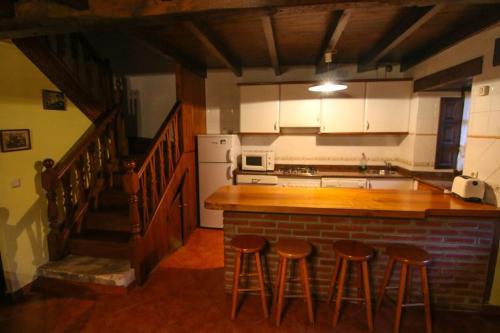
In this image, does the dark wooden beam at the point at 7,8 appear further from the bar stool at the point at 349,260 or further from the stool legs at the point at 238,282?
the bar stool at the point at 349,260

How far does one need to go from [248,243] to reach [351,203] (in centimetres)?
91

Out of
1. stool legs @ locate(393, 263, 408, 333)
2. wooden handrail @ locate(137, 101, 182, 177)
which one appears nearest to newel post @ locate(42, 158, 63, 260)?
Answer: wooden handrail @ locate(137, 101, 182, 177)

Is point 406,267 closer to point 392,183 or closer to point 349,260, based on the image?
point 349,260

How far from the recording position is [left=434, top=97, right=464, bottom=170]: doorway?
135 inches

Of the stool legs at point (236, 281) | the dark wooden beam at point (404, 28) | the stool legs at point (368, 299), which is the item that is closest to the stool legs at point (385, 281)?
the stool legs at point (368, 299)

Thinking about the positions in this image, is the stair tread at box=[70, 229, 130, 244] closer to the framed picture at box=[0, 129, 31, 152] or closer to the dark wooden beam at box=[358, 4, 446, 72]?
the framed picture at box=[0, 129, 31, 152]

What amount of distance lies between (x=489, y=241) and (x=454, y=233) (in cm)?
28

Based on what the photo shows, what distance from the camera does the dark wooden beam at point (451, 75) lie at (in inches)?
91.7

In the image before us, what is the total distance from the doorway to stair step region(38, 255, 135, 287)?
4.14 metres

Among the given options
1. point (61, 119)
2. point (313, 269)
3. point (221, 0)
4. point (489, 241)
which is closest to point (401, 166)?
point (489, 241)

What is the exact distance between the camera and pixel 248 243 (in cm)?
210

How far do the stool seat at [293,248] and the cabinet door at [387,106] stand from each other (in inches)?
99.4

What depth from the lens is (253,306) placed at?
227cm

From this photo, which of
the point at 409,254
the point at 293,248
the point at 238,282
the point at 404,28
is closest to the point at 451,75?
the point at 404,28
